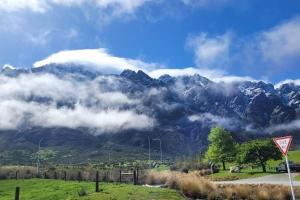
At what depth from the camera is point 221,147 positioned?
9831 centimetres

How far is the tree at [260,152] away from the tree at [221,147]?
16242mm

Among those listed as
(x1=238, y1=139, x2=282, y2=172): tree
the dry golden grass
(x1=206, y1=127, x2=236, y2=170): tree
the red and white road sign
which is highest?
(x1=206, y1=127, x2=236, y2=170): tree

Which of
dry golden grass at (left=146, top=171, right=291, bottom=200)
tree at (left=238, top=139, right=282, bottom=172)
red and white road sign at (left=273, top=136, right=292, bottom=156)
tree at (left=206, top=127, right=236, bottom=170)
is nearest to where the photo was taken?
red and white road sign at (left=273, top=136, right=292, bottom=156)

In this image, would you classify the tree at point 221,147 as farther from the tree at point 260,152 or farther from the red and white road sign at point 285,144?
the red and white road sign at point 285,144

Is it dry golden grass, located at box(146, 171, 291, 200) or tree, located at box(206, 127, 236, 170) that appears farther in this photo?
tree, located at box(206, 127, 236, 170)

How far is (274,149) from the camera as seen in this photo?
76750 millimetres

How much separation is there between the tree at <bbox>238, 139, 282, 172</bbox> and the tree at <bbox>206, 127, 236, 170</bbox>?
16.2 m

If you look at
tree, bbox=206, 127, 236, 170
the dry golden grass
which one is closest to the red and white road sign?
the dry golden grass

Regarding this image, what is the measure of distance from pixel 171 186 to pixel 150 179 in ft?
25.8

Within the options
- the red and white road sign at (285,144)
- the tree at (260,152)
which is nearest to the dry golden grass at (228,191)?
the red and white road sign at (285,144)

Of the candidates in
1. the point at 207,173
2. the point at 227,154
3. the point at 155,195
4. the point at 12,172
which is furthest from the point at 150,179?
the point at 227,154

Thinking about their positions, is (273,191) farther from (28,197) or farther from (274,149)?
(274,149)

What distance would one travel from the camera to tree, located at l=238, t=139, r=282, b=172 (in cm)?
7681

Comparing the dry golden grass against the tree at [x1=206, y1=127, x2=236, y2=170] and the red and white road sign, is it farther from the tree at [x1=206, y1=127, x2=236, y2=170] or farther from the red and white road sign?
the tree at [x1=206, y1=127, x2=236, y2=170]
